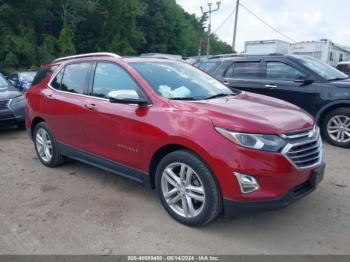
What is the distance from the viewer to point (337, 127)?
253 inches

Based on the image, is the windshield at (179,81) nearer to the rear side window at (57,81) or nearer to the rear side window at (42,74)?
the rear side window at (57,81)

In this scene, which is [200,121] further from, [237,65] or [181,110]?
[237,65]

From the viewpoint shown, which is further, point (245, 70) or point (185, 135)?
point (245, 70)

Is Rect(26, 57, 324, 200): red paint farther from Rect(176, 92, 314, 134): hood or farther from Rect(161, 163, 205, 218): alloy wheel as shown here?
Rect(161, 163, 205, 218): alloy wheel

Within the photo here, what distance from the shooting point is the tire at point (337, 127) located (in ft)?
20.7

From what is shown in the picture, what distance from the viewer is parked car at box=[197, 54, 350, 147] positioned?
6402mm

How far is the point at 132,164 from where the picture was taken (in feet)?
12.6

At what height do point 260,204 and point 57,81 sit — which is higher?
point 57,81

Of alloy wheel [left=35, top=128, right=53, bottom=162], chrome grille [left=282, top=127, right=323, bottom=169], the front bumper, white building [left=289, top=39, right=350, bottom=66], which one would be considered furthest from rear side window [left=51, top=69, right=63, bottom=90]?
white building [left=289, top=39, right=350, bottom=66]

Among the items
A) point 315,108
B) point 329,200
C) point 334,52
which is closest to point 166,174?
point 329,200

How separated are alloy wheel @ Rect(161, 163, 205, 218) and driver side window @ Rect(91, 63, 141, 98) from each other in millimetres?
1006

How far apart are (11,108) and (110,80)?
14.3 feet

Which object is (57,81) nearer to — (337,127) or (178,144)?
(178,144)

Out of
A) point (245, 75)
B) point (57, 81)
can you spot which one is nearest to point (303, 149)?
point (57, 81)
